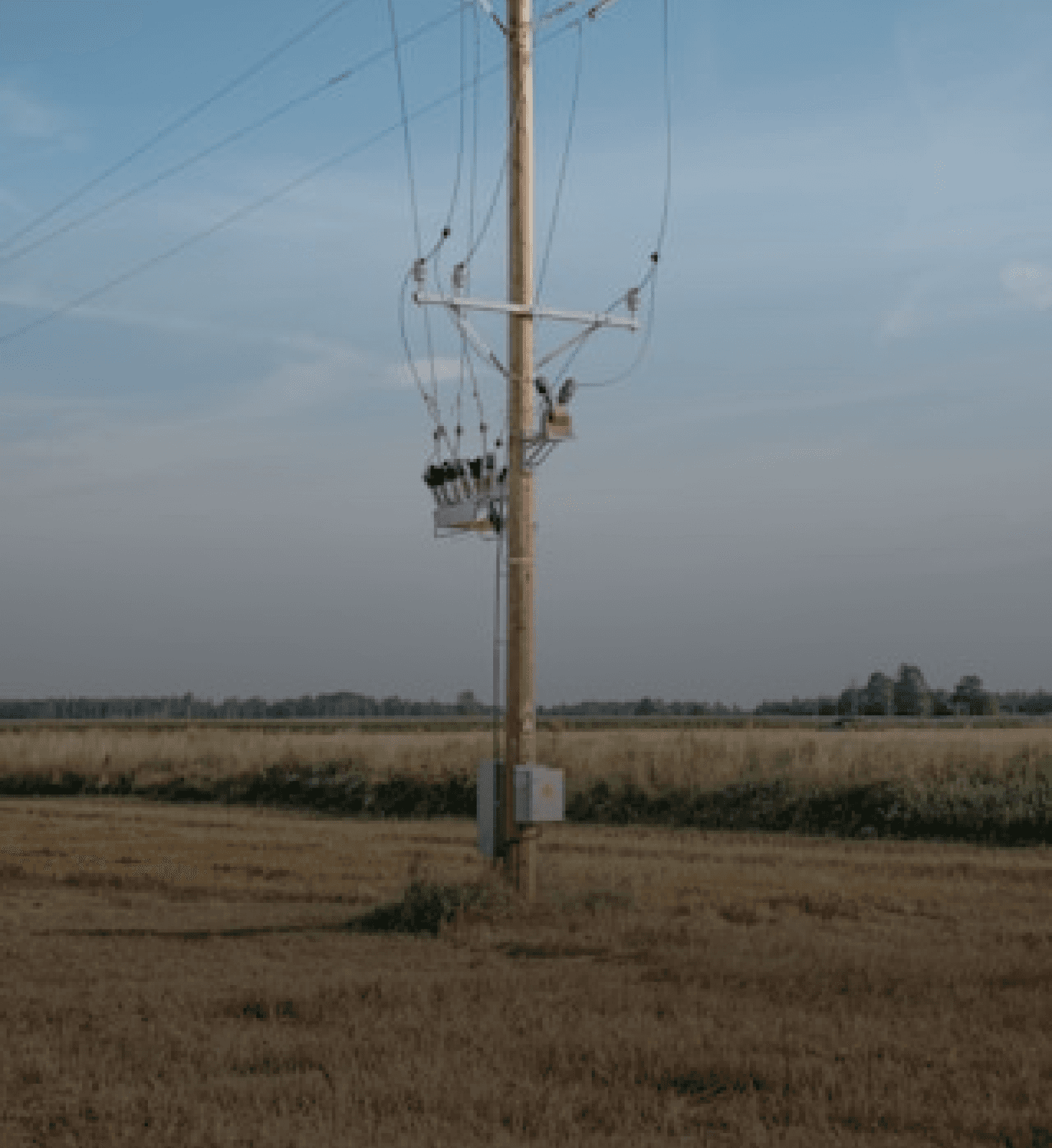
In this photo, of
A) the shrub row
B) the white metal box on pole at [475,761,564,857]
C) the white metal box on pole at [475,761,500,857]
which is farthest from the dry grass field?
the shrub row

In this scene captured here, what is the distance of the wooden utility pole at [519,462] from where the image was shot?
1798cm

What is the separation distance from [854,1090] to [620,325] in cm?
1164

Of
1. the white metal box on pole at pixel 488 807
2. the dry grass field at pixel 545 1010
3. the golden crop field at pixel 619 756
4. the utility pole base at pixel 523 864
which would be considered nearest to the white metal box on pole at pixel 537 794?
the utility pole base at pixel 523 864

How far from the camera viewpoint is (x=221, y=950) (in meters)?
15.6

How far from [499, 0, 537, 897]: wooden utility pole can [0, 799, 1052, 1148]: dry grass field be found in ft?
2.90

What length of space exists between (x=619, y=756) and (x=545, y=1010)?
24.7 m

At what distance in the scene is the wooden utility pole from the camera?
18.0m

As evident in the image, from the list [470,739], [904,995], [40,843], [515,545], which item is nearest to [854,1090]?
[904,995]

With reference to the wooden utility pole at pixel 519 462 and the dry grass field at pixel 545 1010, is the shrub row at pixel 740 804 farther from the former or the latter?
the wooden utility pole at pixel 519 462

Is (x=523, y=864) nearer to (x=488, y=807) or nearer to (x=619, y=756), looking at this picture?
(x=488, y=807)

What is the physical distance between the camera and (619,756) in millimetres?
36312

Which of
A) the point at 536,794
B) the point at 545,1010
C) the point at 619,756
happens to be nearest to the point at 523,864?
the point at 536,794

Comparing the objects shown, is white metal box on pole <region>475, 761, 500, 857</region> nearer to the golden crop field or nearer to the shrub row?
the shrub row

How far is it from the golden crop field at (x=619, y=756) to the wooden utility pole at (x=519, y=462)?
13916 millimetres
